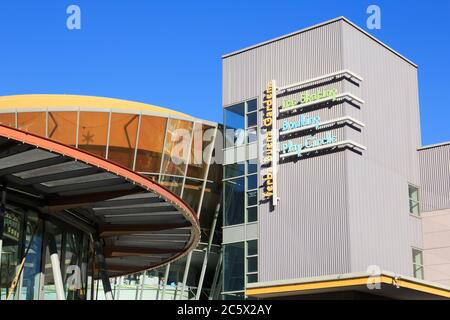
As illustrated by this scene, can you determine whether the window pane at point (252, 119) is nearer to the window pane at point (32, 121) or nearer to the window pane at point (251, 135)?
the window pane at point (251, 135)

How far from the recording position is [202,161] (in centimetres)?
4250

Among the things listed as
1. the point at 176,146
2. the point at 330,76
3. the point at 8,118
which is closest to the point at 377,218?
the point at 330,76

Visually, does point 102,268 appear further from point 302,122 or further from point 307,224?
point 302,122

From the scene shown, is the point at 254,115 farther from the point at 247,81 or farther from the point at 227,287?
the point at 227,287

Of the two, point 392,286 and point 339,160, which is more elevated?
point 339,160

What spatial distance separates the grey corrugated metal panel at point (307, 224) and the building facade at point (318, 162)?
52 millimetres

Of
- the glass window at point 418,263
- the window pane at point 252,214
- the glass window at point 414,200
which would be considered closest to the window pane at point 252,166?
the window pane at point 252,214

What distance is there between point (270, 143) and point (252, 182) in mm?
2352

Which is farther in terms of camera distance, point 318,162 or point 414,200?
point 414,200

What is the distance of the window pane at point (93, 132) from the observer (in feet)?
128

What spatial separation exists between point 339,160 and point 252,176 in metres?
5.37

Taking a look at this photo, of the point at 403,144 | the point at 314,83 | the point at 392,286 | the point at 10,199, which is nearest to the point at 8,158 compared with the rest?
the point at 10,199

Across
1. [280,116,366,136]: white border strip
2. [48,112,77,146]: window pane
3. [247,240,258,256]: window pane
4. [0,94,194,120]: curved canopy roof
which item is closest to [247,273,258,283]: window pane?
[247,240,258,256]: window pane

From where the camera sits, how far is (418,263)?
4144 centimetres
